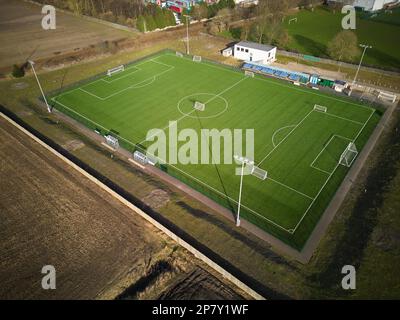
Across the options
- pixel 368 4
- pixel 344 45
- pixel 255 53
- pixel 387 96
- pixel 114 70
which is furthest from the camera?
pixel 368 4

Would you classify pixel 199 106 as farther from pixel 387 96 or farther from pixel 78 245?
pixel 387 96

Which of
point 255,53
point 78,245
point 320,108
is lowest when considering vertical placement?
point 78,245

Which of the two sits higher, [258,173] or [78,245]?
[258,173]

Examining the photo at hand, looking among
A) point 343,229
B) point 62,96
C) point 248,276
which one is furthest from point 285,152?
point 62,96

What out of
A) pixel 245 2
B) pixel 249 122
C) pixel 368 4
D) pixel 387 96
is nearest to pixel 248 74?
pixel 249 122

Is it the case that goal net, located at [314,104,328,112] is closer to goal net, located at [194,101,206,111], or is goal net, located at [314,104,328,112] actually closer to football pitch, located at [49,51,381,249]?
football pitch, located at [49,51,381,249]

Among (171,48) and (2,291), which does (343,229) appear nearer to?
(2,291)
